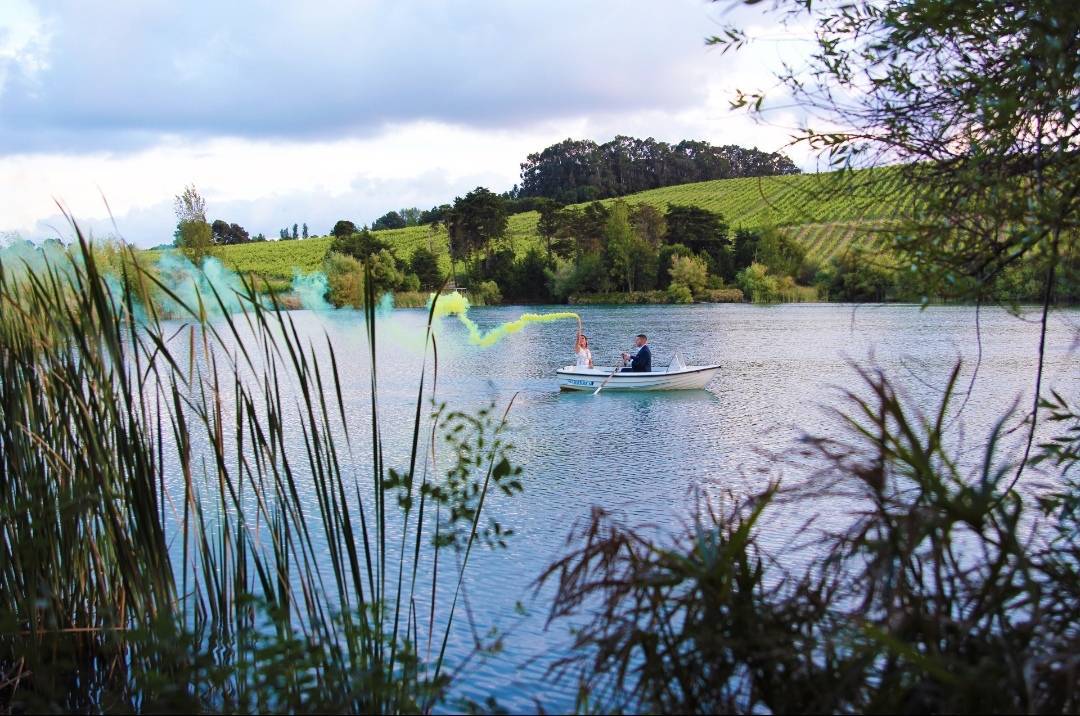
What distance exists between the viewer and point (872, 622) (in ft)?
7.53

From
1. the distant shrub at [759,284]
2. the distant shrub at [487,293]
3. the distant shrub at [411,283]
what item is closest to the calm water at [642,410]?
the distant shrub at [759,284]

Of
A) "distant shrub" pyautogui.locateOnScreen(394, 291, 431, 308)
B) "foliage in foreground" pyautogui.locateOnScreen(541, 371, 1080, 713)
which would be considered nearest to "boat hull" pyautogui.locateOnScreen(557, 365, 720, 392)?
"foliage in foreground" pyautogui.locateOnScreen(541, 371, 1080, 713)

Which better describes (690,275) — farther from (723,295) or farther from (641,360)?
(641,360)

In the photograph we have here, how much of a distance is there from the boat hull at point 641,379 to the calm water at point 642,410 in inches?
9.5

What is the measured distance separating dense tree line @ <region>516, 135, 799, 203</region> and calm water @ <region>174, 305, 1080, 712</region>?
241 feet

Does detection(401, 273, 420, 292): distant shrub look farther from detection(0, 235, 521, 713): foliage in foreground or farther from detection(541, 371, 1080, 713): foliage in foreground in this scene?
detection(541, 371, 1080, 713): foliage in foreground

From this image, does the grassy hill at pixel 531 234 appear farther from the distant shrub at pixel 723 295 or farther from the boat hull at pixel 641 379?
the boat hull at pixel 641 379

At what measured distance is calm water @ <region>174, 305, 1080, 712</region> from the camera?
631cm

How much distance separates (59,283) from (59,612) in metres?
1.35

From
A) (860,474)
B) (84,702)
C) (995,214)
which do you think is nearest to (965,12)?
(995,214)

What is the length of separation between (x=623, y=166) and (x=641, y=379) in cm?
9778

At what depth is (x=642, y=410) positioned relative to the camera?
1680 cm

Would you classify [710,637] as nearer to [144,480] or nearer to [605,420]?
[144,480]

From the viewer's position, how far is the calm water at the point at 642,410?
6.31 meters
